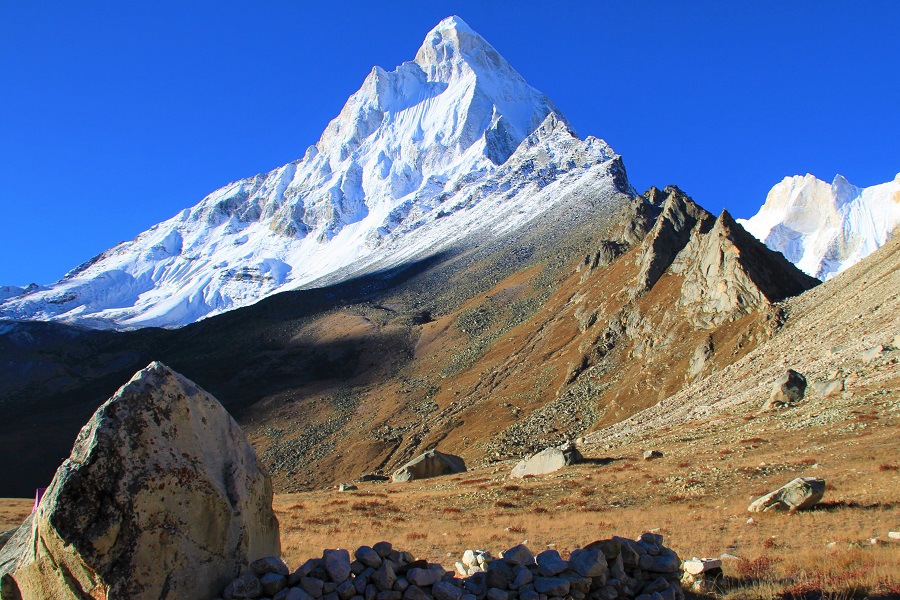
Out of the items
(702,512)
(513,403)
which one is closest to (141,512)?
(702,512)

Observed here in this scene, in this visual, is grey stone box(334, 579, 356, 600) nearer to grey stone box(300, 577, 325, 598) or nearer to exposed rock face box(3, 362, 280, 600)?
grey stone box(300, 577, 325, 598)

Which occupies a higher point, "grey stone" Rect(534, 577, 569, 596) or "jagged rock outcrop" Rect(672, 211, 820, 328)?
"jagged rock outcrop" Rect(672, 211, 820, 328)

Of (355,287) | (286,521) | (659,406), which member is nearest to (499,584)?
(286,521)

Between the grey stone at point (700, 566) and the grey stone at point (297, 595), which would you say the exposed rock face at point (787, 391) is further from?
the grey stone at point (297, 595)

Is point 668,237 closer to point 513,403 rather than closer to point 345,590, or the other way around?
point 513,403

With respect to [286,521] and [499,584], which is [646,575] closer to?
[499,584]

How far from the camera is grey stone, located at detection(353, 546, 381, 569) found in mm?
10203

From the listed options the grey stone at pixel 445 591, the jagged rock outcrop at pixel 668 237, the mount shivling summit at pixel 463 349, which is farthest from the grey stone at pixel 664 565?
the jagged rock outcrop at pixel 668 237

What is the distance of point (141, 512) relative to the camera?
32.3ft

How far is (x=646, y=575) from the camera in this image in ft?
37.2

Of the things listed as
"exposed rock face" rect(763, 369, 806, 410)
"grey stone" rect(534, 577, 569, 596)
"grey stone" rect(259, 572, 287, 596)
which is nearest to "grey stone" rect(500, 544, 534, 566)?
"grey stone" rect(534, 577, 569, 596)

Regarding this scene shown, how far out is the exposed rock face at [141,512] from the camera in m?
9.55

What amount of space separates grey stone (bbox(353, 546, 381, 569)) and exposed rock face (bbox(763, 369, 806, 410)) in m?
30.7

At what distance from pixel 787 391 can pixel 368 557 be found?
31.4 metres
